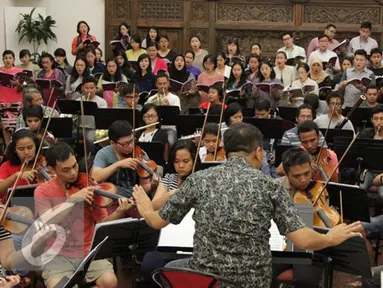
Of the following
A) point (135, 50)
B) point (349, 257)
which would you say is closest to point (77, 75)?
point (135, 50)

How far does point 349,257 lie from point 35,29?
931cm

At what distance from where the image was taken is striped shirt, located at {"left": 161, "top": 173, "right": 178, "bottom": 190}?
4.82m

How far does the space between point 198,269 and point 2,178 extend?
2400mm

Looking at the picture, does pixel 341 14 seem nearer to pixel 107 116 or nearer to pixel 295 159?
pixel 107 116

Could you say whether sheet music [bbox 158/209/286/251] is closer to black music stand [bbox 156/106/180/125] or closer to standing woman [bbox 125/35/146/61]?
black music stand [bbox 156/106/180/125]

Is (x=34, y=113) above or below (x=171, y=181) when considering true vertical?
above

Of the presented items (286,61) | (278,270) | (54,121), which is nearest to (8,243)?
(278,270)

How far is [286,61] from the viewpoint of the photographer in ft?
32.0

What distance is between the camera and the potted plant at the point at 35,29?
11.9 meters

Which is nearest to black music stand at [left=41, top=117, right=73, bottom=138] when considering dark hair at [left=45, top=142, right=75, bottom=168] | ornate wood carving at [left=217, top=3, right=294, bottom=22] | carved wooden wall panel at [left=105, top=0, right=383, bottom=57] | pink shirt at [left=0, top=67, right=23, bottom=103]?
pink shirt at [left=0, top=67, right=23, bottom=103]

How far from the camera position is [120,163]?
5.04 meters

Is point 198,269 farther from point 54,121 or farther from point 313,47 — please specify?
point 313,47

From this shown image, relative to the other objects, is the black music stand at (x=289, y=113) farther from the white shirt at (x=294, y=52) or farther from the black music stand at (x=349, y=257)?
the black music stand at (x=349, y=257)

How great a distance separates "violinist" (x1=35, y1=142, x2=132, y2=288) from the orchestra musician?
1043 mm
